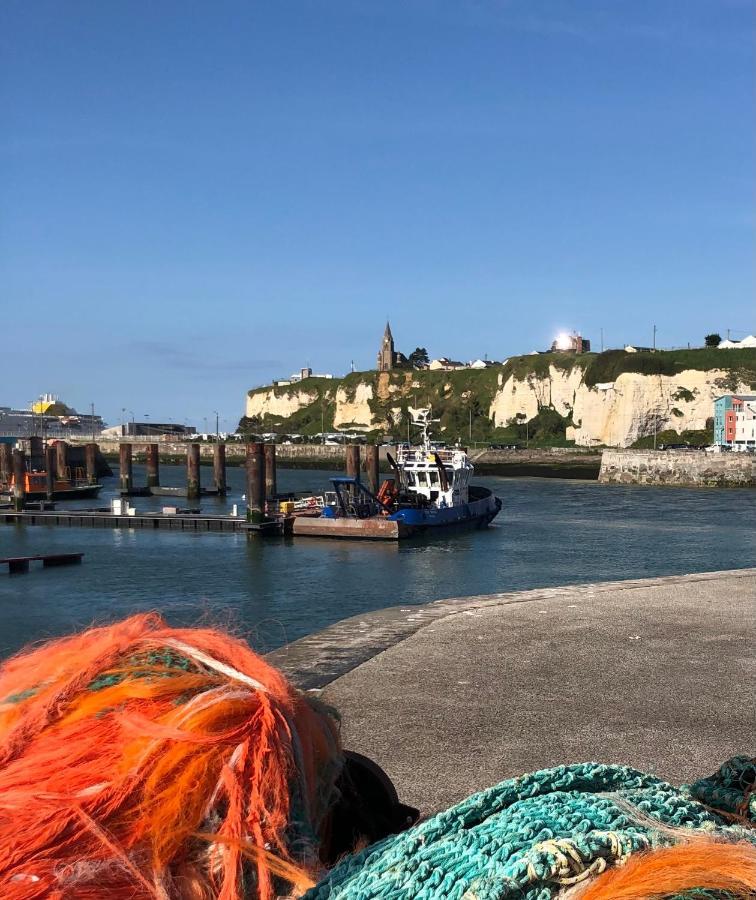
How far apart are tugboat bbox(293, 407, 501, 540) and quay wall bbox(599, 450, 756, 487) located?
3536 cm

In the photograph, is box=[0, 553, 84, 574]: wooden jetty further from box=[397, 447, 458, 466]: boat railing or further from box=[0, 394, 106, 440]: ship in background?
box=[0, 394, 106, 440]: ship in background

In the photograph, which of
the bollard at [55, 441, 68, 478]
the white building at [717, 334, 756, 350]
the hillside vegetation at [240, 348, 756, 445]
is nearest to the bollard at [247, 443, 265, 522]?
the bollard at [55, 441, 68, 478]

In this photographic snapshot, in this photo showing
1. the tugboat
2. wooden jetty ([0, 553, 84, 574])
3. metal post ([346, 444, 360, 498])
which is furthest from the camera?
metal post ([346, 444, 360, 498])

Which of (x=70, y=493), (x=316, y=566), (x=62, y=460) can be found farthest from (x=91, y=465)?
(x=316, y=566)

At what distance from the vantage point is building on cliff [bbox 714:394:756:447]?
3243 inches

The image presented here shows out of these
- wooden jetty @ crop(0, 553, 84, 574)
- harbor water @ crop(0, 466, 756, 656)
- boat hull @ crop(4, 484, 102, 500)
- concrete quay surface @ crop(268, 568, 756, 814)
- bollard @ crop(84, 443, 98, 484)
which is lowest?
harbor water @ crop(0, 466, 756, 656)

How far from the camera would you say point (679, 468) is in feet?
→ 235

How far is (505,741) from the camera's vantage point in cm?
573

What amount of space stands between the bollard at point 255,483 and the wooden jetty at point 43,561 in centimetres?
904

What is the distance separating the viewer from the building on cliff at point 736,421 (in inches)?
3243

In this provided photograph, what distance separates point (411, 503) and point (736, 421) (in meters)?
A: 56.2

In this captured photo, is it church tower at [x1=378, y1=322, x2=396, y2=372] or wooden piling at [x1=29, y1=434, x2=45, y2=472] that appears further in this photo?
church tower at [x1=378, y1=322, x2=396, y2=372]

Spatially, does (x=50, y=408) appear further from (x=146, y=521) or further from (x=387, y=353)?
(x=146, y=521)

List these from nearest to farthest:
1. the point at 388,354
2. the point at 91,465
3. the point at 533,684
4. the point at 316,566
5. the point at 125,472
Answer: the point at 533,684
the point at 316,566
the point at 125,472
the point at 91,465
the point at 388,354
